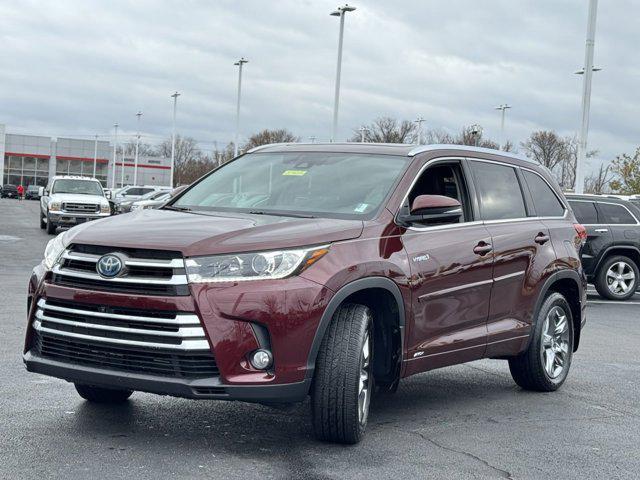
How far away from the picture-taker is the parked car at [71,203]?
28.6 m

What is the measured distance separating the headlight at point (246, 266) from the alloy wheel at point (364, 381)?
2.19 feet

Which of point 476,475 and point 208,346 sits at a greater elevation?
point 208,346

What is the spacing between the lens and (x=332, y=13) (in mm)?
42500

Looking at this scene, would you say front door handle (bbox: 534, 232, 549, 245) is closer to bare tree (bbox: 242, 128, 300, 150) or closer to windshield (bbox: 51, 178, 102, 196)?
windshield (bbox: 51, 178, 102, 196)

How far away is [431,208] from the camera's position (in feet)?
19.7

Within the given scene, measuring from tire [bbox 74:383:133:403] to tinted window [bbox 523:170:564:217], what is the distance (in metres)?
3.52

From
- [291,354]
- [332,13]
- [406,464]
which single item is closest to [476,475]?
[406,464]

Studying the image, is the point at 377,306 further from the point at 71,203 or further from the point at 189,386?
the point at 71,203

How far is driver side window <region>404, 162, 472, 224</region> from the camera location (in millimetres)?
6613

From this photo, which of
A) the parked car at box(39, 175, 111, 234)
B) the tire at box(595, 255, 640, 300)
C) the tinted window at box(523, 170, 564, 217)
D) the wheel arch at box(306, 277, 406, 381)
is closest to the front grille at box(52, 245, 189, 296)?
the wheel arch at box(306, 277, 406, 381)

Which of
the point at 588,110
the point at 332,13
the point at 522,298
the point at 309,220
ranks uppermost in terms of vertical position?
the point at 332,13

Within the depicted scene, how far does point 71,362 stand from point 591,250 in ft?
42.3

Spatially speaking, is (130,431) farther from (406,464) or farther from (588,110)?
(588,110)

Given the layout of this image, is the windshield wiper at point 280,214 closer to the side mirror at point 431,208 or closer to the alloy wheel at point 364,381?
the side mirror at point 431,208
